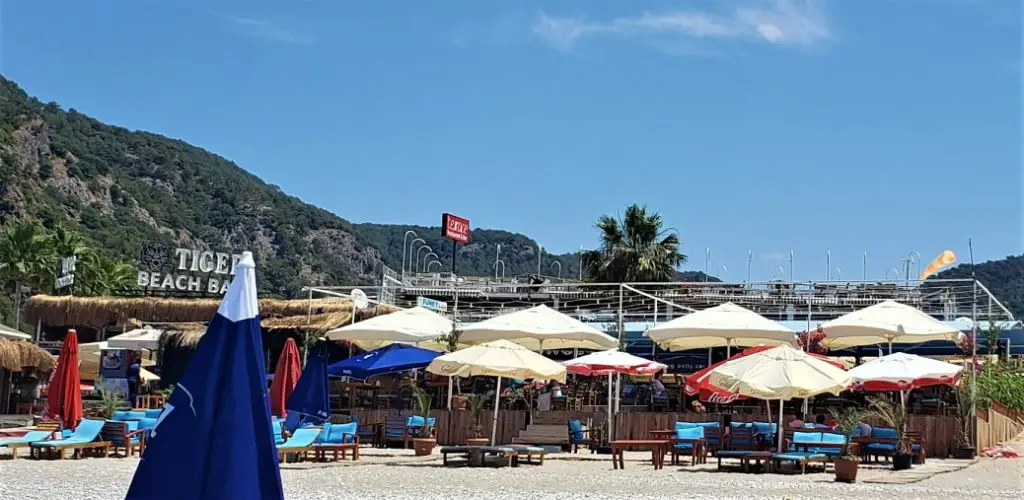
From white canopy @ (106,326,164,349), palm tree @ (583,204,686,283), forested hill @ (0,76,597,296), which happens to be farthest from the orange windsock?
forested hill @ (0,76,597,296)

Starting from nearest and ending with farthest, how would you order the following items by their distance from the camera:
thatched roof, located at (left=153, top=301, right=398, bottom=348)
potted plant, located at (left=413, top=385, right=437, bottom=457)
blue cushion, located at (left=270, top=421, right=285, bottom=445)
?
blue cushion, located at (left=270, top=421, right=285, bottom=445), potted plant, located at (left=413, top=385, right=437, bottom=457), thatched roof, located at (left=153, top=301, right=398, bottom=348)

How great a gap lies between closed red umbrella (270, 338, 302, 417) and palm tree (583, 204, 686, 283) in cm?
1770

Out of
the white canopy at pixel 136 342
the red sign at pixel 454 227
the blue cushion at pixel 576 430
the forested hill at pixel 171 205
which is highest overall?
the forested hill at pixel 171 205

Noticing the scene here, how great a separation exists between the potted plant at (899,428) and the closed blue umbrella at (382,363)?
294 inches

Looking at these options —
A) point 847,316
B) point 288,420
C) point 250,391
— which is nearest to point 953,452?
point 847,316

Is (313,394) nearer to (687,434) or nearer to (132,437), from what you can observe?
(132,437)

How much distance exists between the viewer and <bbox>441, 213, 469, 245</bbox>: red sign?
51178mm

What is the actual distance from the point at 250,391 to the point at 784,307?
94.9 ft

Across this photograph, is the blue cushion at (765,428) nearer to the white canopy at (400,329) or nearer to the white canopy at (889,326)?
the white canopy at (889,326)

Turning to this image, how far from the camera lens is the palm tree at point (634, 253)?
3762 cm

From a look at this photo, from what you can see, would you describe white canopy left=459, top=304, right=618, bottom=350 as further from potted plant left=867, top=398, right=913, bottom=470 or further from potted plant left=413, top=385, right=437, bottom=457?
potted plant left=867, top=398, right=913, bottom=470

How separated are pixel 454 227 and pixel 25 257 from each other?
17.4 metres

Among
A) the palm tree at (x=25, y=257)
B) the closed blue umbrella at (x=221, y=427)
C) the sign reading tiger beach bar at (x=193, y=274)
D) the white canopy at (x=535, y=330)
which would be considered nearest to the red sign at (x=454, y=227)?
the sign reading tiger beach bar at (x=193, y=274)

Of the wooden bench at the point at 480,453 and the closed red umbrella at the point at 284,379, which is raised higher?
the closed red umbrella at the point at 284,379
